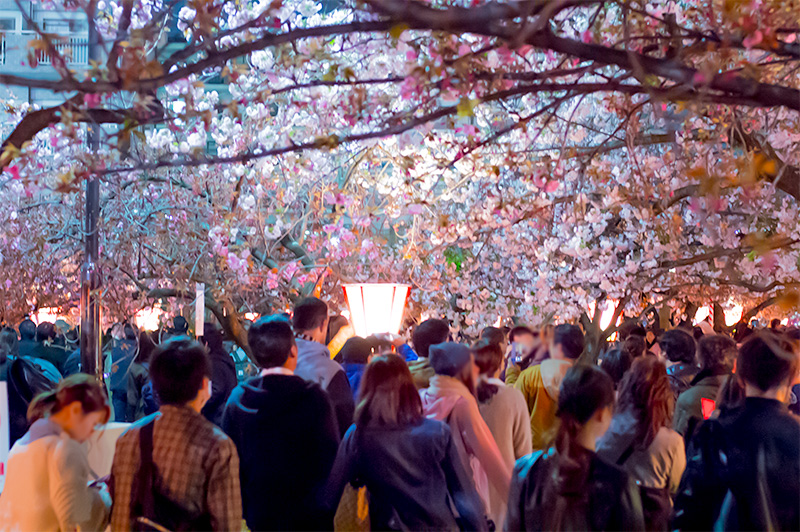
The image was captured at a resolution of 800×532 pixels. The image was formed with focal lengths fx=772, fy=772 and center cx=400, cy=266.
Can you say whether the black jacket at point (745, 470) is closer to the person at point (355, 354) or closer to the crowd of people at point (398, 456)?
the crowd of people at point (398, 456)

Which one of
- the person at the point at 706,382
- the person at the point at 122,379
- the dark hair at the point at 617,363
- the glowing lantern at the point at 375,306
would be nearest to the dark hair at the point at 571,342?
the dark hair at the point at 617,363

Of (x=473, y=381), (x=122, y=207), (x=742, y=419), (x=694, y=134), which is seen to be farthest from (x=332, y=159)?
(x=742, y=419)

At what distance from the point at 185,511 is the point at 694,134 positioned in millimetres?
6454

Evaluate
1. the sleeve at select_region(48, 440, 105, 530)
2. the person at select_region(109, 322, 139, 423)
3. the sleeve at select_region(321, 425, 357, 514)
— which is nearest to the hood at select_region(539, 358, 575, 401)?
the sleeve at select_region(321, 425, 357, 514)

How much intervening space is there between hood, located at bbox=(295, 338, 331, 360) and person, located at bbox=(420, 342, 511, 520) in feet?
2.96

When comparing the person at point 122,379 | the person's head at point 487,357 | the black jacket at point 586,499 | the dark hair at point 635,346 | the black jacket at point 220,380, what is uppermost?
the person's head at point 487,357

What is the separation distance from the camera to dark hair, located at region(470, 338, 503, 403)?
4.65m

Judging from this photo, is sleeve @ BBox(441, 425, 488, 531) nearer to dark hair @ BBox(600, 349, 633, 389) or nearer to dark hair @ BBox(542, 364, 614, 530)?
dark hair @ BBox(542, 364, 614, 530)

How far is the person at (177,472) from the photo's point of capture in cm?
310

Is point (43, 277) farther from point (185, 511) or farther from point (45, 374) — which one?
point (185, 511)

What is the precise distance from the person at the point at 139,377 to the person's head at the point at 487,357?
509 cm

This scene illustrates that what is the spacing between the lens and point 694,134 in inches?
305

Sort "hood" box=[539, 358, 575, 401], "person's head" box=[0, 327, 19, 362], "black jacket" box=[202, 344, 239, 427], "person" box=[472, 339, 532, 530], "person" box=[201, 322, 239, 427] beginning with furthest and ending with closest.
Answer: "person's head" box=[0, 327, 19, 362]
"black jacket" box=[202, 344, 239, 427]
"person" box=[201, 322, 239, 427]
"hood" box=[539, 358, 575, 401]
"person" box=[472, 339, 532, 530]

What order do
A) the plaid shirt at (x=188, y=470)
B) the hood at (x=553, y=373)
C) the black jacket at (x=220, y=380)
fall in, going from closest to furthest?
the plaid shirt at (x=188, y=470) < the hood at (x=553, y=373) < the black jacket at (x=220, y=380)
